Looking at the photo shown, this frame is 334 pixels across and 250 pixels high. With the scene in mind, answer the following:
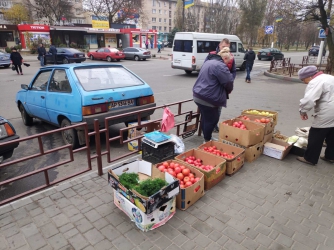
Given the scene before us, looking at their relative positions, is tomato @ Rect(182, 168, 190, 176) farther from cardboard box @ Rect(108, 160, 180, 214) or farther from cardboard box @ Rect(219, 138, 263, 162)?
cardboard box @ Rect(219, 138, 263, 162)

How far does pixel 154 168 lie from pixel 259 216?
1.47 metres

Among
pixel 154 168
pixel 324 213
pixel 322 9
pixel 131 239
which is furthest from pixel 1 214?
pixel 322 9

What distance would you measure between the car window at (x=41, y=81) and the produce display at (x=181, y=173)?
3.56 m

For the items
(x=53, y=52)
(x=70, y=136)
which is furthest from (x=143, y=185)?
(x=53, y=52)

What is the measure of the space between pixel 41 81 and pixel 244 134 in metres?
4.66

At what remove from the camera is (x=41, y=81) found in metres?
5.75

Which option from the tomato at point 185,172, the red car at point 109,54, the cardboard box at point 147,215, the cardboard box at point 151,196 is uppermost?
the red car at point 109,54

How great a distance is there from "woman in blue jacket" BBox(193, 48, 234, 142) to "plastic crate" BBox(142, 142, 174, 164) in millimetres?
979

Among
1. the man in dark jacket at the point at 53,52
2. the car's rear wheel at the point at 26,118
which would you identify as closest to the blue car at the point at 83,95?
the car's rear wheel at the point at 26,118

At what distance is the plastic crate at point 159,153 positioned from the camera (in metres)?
4.03

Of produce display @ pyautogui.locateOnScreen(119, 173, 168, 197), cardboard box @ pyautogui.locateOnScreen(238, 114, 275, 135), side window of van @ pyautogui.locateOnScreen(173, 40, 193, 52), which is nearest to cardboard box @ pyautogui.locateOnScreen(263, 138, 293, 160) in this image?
cardboard box @ pyautogui.locateOnScreen(238, 114, 275, 135)

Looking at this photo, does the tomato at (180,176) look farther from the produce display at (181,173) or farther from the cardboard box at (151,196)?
the cardboard box at (151,196)

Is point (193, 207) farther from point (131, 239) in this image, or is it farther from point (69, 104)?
point (69, 104)

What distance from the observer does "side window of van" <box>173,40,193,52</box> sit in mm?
14877
